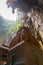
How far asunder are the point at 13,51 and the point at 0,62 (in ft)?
1.72

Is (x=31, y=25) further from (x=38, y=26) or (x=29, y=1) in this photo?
Answer: (x=29, y=1)

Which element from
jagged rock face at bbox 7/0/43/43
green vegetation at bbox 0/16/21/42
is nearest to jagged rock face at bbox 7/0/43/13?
jagged rock face at bbox 7/0/43/43

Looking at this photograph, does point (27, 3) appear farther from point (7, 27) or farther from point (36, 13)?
point (7, 27)

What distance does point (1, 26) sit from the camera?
14.0 m

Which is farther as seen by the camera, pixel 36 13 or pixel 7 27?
pixel 7 27

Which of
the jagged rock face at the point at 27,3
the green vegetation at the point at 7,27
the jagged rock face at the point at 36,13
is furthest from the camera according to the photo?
the green vegetation at the point at 7,27

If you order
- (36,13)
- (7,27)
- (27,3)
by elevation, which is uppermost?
(27,3)

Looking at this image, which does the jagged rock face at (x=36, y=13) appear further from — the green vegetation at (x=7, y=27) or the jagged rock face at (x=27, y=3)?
the green vegetation at (x=7, y=27)

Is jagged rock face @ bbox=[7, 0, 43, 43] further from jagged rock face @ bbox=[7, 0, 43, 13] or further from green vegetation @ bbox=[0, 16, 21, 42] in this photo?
green vegetation @ bbox=[0, 16, 21, 42]

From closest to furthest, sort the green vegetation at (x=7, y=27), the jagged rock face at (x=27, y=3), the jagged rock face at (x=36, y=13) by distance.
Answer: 1. the jagged rock face at (x=27, y=3)
2. the jagged rock face at (x=36, y=13)
3. the green vegetation at (x=7, y=27)

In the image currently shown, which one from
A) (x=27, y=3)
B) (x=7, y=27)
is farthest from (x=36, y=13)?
(x=7, y=27)

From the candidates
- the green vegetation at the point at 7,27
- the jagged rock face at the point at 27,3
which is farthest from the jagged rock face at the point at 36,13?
the green vegetation at the point at 7,27

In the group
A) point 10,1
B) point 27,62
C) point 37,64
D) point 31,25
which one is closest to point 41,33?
point 31,25

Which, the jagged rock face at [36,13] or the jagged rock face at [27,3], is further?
the jagged rock face at [36,13]
